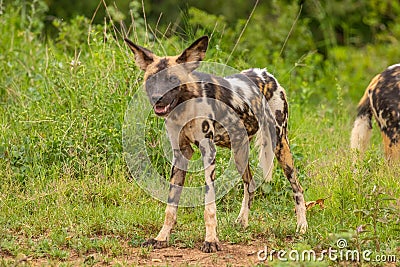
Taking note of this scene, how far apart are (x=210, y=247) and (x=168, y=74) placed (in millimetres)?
1122

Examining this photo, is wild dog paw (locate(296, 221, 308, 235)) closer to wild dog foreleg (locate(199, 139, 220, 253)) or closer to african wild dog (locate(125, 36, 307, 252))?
african wild dog (locate(125, 36, 307, 252))

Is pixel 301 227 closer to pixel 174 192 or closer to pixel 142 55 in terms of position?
pixel 174 192

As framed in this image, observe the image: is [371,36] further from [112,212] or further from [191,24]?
[112,212]

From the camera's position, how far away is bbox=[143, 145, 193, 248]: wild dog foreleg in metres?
4.92

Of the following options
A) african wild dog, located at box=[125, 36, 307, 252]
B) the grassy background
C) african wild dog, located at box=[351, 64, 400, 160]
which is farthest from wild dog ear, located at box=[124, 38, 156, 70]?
african wild dog, located at box=[351, 64, 400, 160]

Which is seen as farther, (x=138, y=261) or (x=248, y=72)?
(x=248, y=72)

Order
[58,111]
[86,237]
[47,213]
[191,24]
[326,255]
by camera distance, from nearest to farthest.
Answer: [326,255], [86,237], [47,213], [58,111], [191,24]

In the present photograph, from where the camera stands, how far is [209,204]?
486 centimetres

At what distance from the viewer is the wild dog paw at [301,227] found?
5144 mm

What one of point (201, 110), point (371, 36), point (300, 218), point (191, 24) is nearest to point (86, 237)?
point (201, 110)

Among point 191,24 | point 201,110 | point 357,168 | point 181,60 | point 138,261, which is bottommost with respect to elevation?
point 138,261

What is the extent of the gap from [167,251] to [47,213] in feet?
3.28

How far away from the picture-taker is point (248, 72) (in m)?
5.56

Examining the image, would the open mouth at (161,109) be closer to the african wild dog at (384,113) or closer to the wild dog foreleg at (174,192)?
the wild dog foreleg at (174,192)
